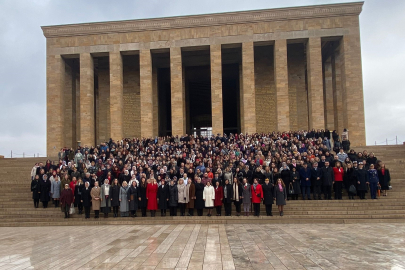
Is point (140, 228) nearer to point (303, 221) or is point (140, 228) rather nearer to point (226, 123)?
point (303, 221)

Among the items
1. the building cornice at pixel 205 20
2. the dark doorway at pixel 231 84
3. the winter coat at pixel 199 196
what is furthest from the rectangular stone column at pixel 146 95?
the winter coat at pixel 199 196

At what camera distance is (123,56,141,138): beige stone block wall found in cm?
3014

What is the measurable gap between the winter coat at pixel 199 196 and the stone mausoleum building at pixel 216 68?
44.5 ft

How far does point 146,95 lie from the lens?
27328 millimetres

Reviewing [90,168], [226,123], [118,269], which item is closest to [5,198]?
[90,168]

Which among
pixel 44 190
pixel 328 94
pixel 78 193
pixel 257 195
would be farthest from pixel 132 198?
pixel 328 94

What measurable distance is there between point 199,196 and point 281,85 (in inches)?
621

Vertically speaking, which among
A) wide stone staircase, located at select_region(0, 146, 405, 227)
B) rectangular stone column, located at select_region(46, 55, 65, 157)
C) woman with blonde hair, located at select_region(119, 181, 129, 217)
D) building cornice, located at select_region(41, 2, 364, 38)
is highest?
building cornice, located at select_region(41, 2, 364, 38)

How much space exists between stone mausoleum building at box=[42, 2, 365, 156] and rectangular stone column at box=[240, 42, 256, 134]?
→ 0.07 meters

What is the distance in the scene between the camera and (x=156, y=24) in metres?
27.3

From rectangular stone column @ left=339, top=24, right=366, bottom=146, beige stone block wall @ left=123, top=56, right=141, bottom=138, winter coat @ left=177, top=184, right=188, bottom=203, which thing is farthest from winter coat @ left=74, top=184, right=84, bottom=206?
rectangular stone column @ left=339, top=24, right=366, bottom=146

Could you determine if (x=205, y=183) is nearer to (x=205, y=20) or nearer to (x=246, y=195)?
(x=246, y=195)

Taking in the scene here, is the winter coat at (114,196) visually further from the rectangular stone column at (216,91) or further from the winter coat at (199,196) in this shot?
the rectangular stone column at (216,91)

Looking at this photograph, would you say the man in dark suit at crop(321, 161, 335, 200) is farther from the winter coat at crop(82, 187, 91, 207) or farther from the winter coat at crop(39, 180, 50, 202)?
the winter coat at crop(39, 180, 50, 202)
